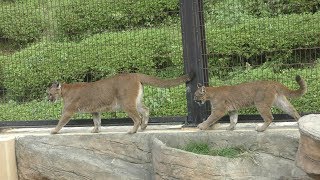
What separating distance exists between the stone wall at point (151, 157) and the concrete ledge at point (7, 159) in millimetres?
98

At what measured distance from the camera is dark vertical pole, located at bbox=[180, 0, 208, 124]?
1069cm

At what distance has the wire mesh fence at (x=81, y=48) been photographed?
456 inches

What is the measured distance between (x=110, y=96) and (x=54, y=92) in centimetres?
102

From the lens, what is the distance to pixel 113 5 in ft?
44.4

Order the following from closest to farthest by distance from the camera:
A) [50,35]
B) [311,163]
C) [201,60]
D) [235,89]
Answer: [311,163]
[235,89]
[201,60]
[50,35]

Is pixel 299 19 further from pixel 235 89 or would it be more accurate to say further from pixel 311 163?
pixel 311 163

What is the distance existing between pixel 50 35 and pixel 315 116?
18.8ft

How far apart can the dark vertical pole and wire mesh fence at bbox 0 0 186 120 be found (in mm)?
363

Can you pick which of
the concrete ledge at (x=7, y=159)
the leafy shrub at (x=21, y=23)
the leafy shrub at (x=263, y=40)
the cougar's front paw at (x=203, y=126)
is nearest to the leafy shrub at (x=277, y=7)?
the leafy shrub at (x=263, y=40)

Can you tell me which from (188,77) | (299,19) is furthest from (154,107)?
(299,19)

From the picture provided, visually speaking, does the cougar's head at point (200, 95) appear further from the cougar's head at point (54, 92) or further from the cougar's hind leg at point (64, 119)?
the cougar's head at point (54, 92)

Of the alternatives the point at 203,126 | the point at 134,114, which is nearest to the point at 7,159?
the point at 134,114

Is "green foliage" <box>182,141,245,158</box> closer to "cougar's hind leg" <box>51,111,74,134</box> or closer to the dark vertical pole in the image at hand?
the dark vertical pole

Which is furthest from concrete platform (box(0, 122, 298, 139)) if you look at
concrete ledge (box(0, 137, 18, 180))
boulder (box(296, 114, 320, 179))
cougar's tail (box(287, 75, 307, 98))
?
boulder (box(296, 114, 320, 179))
